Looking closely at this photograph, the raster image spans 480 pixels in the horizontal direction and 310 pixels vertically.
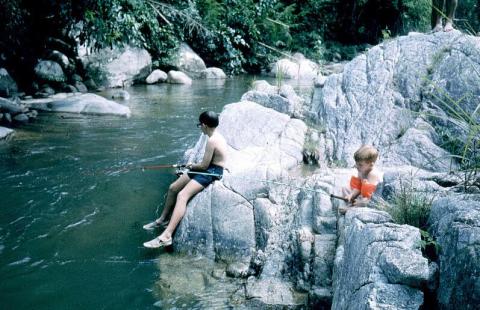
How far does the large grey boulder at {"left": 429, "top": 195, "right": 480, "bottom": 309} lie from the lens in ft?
8.50

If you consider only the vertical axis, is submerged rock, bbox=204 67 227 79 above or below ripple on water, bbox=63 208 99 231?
above

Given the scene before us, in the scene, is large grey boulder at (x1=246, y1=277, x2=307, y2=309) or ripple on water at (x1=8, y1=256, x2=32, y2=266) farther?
ripple on water at (x1=8, y1=256, x2=32, y2=266)

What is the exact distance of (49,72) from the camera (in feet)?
46.8

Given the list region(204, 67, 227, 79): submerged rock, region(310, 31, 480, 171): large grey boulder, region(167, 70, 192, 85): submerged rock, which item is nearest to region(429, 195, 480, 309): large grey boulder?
region(310, 31, 480, 171): large grey boulder

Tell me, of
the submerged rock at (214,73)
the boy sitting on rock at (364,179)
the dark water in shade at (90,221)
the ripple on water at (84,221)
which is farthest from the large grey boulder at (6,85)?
the boy sitting on rock at (364,179)

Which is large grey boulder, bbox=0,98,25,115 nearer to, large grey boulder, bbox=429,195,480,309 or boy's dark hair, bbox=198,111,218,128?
boy's dark hair, bbox=198,111,218,128

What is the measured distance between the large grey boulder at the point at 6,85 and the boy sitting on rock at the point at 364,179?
37.3ft

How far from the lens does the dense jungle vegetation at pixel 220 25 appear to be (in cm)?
947

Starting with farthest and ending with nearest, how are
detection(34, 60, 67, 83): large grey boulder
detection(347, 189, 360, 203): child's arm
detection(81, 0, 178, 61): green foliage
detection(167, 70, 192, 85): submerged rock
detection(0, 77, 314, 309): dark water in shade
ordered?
1. detection(167, 70, 192, 85): submerged rock
2. detection(34, 60, 67, 83): large grey boulder
3. detection(81, 0, 178, 61): green foliage
4. detection(347, 189, 360, 203): child's arm
5. detection(0, 77, 314, 309): dark water in shade

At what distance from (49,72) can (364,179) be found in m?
12.9

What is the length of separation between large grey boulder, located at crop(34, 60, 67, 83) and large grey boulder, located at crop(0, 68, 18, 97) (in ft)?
4.00

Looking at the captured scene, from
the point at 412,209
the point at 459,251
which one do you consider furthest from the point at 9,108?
the point at 459,251

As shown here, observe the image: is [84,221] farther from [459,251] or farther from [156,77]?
[156,77]

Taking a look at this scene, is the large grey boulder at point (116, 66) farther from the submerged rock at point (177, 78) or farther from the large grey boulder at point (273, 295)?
the large grey boulder at point (273, 295)
